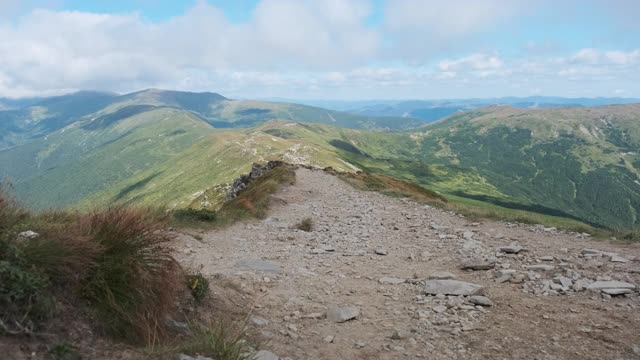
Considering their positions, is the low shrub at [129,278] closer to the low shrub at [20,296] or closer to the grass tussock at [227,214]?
the low shrub at [20,296]

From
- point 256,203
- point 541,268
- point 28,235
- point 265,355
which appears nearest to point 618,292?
point 541,268

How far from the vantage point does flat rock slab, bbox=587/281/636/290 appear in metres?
11.4

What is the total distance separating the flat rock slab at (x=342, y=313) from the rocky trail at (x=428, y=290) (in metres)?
0.03

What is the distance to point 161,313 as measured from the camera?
291 inches

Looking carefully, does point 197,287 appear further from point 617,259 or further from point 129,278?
point 617,259

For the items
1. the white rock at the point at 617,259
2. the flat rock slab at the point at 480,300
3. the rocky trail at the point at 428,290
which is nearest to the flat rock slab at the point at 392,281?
the rocky trail at the point at 428,290

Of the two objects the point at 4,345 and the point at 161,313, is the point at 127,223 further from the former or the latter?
the point at 4,345

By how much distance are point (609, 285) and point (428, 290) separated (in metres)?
4.70

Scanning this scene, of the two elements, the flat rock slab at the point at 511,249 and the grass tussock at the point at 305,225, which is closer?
the flat rock slab at the point at 511,249

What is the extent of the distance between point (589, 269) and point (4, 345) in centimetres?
1427

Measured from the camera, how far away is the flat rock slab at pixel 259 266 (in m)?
14.1

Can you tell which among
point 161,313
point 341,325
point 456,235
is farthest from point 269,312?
point 456,235

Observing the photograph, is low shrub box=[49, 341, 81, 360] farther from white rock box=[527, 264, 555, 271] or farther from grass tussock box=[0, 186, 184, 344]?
white rock box=[527, 264, 555, 271]

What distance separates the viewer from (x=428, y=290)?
1223 cm
